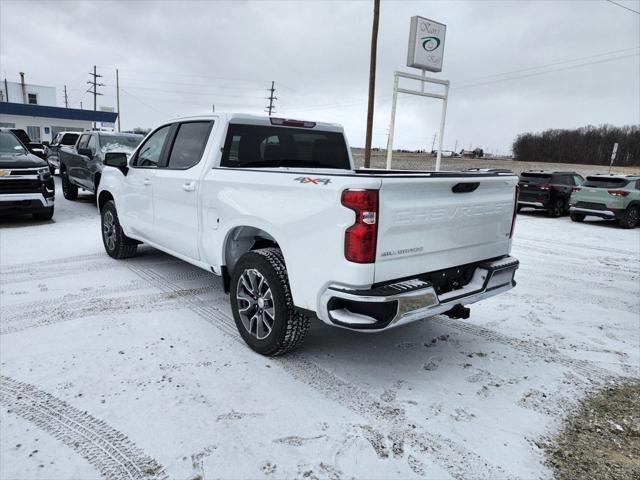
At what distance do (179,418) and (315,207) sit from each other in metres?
1.58

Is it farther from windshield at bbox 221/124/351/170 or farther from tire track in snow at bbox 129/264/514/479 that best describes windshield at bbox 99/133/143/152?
tire track in snow at bbox 129/264/514/479

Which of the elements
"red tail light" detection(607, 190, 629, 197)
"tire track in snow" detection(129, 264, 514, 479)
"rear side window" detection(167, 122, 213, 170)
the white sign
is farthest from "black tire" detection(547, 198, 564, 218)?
"tire track in snow" detection(129, 264, 514, 479)

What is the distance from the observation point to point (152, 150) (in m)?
5.32

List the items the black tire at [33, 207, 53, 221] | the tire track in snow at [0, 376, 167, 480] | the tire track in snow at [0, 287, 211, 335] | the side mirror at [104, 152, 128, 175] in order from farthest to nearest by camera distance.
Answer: the black tire at [33, 207, 53, 221], the side mirror at [104, 152, 128, 175], the tire track in snow at [0, 287, 211, 335], the tire track in snow at [0, 376, 167, 480]

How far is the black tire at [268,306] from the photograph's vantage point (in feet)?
10.9

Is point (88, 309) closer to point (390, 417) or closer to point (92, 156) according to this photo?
point (390, 417)

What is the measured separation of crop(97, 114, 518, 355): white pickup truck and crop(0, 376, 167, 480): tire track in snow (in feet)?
4.13

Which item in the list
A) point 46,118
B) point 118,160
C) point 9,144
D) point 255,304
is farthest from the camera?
point 46,118

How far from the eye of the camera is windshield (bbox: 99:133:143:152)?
433 inches

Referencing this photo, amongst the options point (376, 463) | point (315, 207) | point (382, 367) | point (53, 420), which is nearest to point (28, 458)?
point (53, 420)

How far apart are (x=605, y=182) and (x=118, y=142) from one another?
13.9 metres

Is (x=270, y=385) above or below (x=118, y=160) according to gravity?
below

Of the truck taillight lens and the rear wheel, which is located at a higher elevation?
the truck taillight lens

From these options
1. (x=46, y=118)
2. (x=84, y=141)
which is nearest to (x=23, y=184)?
(x=84, y=141)
